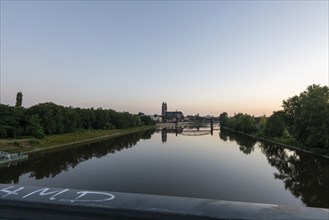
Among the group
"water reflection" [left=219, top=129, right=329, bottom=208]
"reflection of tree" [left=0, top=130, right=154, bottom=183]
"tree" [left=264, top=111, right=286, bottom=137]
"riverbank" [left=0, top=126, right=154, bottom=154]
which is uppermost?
"tree" [left=264, top=111, right=286, bottom=137]

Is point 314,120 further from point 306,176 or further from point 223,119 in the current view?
point 223,119

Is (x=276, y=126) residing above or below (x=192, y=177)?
above

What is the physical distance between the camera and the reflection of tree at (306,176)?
1599cm

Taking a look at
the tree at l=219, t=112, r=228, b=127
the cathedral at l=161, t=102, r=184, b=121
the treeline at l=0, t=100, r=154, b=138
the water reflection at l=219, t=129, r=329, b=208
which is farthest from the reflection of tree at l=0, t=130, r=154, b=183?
the cathedral at l=161, t=102, r=184, b=121

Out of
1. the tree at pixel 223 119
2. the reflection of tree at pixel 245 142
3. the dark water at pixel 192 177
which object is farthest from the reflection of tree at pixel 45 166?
the tree at pixel 223 119

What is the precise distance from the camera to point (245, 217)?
1517 mm

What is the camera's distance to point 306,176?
21.7 meters

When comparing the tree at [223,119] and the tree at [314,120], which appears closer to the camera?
the tree at [314,120]

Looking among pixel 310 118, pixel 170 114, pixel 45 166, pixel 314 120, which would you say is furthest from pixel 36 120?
pixel 170 114

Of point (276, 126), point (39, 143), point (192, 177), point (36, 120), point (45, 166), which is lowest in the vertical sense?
point (192, 177)

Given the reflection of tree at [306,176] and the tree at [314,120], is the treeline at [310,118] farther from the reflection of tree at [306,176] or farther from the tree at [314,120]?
the reflection of tree at [306,176]

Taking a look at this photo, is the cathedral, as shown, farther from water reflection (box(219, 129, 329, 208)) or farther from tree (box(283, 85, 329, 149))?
water reflection (box(219, 129, 329, 208))

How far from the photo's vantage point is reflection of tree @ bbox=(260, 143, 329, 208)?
52.4 ft

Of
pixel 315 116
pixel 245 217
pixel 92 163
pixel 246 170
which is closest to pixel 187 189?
pixel 246 170
